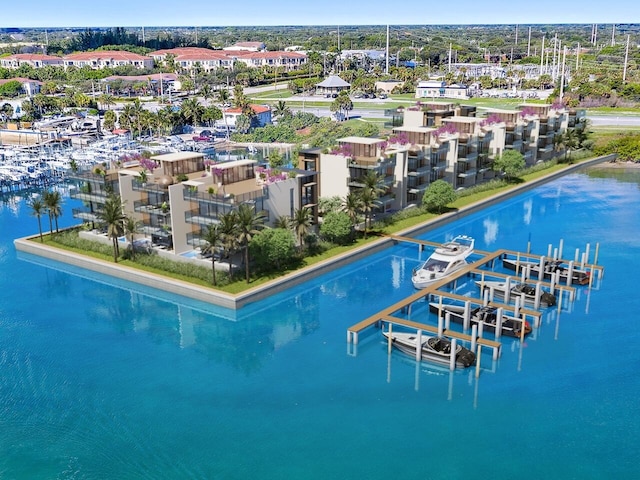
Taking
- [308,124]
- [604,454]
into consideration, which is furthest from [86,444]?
[308,124]

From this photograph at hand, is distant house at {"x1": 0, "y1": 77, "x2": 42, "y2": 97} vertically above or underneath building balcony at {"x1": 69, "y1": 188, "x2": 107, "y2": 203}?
above

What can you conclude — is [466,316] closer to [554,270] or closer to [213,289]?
[554,270]

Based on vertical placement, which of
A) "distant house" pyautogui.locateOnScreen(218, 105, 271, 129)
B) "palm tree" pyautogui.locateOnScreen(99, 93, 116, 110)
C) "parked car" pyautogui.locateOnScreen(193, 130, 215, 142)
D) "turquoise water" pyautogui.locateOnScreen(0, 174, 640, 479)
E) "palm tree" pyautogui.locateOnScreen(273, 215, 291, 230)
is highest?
"palm tree" pyautogui.locateOnScreen(99, 93, 116, 110)

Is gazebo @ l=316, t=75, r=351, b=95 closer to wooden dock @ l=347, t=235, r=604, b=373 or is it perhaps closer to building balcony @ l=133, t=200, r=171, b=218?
wooden dock @ l=347, t=235, r=604, b=373

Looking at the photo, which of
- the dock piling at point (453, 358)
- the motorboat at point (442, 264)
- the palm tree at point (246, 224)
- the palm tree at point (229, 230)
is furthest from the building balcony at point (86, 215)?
the dock piling at point (453, 358)

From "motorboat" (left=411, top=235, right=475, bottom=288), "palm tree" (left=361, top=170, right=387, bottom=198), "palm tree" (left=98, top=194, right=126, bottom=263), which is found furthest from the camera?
"palm tree" (left=361, top=170, right=387, bottom=198)

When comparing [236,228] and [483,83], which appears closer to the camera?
[236,228]

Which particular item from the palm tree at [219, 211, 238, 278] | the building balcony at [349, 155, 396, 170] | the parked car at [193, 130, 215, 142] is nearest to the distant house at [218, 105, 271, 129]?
the parked car at [193, 130, 215, 142]

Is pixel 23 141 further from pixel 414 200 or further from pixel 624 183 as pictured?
pixel 624 183
